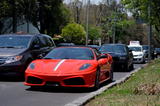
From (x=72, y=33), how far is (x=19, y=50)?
51414mm

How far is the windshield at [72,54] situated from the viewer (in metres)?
12.0

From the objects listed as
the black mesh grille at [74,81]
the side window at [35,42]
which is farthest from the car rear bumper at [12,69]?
the black mesh grille at [74,81]

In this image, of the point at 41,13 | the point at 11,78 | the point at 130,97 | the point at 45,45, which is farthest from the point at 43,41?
the point at 41,13

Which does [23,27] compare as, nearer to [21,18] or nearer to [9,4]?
[21,18]

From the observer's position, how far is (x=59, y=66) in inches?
434

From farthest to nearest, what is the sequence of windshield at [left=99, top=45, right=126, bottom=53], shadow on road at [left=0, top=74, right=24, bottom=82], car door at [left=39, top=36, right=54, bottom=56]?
windshield at [left=99, top=45, right=126, bottom=53] → car door at [left=39, top=36, right=54, bottom=56] → shadow on road at [left=0, top=74, right=24, bottom=82]

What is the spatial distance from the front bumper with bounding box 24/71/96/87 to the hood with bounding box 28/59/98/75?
136mm

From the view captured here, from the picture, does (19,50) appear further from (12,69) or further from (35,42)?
(35,42)

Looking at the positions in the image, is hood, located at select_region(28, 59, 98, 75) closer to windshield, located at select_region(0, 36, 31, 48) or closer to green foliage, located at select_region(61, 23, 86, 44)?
windshield, located at select_region(0, 36, 31, 48)

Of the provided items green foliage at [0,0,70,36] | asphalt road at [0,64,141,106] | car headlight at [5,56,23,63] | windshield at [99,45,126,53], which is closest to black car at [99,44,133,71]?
windshield at [99,45,126,53]

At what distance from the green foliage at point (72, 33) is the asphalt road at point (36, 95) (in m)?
51.9

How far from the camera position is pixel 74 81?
35.9 ft

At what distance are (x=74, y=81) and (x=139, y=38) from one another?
9676 centimetres

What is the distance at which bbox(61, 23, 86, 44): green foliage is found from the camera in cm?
6438
